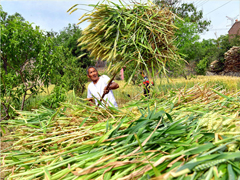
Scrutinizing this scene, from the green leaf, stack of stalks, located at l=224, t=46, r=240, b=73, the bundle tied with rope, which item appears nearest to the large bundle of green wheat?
the bundle tied with rope

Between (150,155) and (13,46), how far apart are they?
3046 mm

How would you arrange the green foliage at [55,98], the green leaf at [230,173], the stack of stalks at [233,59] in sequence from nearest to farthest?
the green leaf at [230,173]
the green foliage at [55,98]
the stack of stalks at [233,59]

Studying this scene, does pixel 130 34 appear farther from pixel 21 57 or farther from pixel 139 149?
pixel 21 57

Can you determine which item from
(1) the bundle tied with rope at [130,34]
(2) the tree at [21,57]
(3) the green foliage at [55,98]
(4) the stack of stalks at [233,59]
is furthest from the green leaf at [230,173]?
(4) the stack of stalks at [233,59]

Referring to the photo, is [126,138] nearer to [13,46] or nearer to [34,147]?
[34,147]

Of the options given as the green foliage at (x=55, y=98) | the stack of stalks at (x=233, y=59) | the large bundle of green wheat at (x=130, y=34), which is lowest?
the green foliage at (x=55, y=98)

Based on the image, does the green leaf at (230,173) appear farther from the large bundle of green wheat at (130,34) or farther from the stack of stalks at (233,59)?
the stack of stalks at (233,59)

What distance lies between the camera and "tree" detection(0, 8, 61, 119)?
279cm

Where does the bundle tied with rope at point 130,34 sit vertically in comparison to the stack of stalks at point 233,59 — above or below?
below

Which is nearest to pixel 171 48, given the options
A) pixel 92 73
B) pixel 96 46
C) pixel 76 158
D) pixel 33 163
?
pixel 96 46

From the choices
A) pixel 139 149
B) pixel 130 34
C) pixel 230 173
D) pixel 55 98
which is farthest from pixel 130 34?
pixel 55 98

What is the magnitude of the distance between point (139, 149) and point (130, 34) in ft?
4.25

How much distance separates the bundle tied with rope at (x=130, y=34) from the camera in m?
1.70

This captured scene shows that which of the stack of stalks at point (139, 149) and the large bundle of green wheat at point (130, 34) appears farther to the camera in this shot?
the large bundle of green wheat at point (130, 34)
